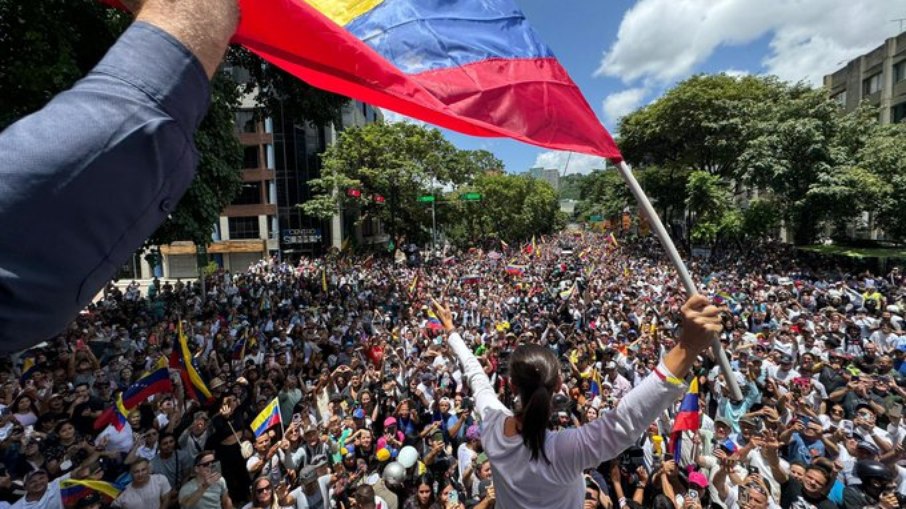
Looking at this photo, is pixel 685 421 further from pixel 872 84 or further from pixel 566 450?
pixel 872 84

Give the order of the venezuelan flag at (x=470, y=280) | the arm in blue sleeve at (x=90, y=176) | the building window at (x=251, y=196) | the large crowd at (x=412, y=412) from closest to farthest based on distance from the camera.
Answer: the arm in blue sleeve at (x=90, y=176), the large crowd at (x=412, y=412), the venezuelan flag at (x=470, y=280), the building window at (x=251, y=196)

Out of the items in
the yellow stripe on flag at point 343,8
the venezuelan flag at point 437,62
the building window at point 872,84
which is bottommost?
the venezuelan flag at point 437,62

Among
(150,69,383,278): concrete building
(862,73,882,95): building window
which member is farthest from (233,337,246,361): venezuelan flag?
(862,73,882,95): building window

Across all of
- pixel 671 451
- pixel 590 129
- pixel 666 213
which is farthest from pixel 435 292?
pixel 666 213

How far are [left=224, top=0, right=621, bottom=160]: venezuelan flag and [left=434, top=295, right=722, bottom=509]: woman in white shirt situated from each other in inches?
42.5

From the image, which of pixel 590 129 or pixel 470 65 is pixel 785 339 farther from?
pixel 470 65

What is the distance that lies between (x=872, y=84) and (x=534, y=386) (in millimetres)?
42800

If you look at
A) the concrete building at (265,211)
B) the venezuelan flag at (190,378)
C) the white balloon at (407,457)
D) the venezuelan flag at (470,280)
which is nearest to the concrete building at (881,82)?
the venezuelan flag at (470,280)

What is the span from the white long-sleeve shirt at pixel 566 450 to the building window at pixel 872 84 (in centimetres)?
4174

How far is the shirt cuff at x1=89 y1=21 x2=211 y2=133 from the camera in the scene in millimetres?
646

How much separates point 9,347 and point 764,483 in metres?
5.83

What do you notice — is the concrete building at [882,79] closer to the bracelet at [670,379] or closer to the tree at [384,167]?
the tree at [384,167]

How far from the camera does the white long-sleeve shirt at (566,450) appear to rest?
5.44 ft

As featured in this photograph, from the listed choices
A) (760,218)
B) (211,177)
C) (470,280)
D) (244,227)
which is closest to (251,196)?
(244,227)
